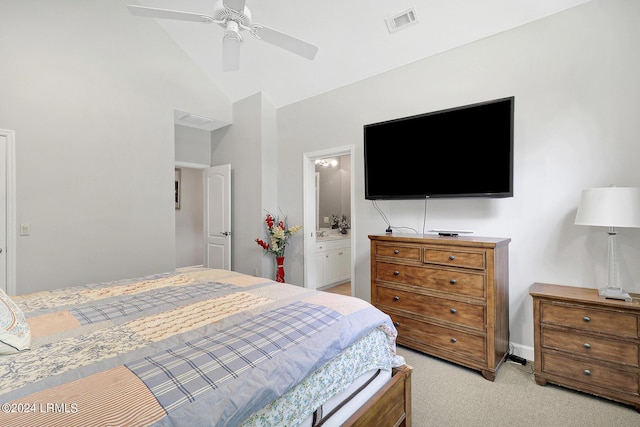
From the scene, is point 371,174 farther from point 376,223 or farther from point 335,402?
point 335,402

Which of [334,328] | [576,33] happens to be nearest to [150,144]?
[334,328]

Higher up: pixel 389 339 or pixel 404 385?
→ pixel 389 339

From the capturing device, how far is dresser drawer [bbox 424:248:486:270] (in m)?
2.29

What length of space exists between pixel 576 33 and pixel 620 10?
0.84 ft

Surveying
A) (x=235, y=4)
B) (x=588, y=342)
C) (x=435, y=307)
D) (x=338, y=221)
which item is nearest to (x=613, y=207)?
(x=588, y=342)

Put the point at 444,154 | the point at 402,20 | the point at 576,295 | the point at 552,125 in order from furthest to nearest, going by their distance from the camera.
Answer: the point at 402,20 < the point at 444,154 < the point at 552,125 < the point at 576,295

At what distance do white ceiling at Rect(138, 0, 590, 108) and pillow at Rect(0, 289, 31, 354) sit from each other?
3267 millimetres

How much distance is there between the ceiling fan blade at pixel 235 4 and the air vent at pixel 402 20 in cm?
158

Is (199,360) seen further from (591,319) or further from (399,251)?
(591,319)

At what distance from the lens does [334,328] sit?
1.31m

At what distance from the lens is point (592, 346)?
6.59ft

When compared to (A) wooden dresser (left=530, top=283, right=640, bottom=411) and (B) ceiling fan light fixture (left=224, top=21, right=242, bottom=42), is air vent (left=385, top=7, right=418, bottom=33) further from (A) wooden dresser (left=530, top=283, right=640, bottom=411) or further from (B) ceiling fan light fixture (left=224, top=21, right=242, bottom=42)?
(A) wooden dresser (left=530, top=283, right=640, bottom=411)

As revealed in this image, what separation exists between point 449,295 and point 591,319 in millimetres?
876

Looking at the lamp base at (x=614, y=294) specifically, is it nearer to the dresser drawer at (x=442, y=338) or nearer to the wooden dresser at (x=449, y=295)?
the wooden dresser at (x=449, y=295)
